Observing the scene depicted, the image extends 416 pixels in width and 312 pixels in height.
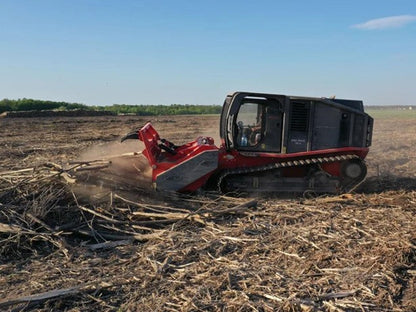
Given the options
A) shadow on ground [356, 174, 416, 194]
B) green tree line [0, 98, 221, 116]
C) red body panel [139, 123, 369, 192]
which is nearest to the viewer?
red body panel [139, 123, 369, 192]

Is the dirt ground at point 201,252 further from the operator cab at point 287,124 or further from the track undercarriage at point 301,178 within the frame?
the operator cab at point 287,124

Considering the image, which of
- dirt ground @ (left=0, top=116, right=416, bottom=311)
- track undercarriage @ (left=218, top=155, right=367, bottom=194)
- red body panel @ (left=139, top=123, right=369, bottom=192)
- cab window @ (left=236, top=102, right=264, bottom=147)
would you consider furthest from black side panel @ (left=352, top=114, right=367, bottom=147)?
cab window @ (left=236, top=102, right=264, bottom=147)

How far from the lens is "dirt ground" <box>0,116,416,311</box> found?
4.22m

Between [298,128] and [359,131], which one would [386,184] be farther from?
[298,128]

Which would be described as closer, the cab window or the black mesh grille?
the black mesh grille

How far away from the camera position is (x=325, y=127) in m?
8.98

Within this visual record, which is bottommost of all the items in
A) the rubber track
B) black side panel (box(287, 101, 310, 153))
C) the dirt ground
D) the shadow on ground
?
Result: the dirt ground

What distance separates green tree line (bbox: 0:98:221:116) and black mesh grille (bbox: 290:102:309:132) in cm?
3989

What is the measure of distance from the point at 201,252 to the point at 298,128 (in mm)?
4463

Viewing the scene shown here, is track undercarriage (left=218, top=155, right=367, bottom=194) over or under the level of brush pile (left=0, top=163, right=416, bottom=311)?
over

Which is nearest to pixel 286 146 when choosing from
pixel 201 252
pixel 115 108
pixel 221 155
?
pixel 221 155

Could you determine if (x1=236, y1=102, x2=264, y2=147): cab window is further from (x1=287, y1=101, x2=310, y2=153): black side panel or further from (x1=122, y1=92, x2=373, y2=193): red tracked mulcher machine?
(x1=287, y1=101, x2=310, y2=153): black side panel

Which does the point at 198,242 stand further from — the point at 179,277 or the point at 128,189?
the point at 128,189

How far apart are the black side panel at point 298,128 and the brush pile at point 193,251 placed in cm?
130
